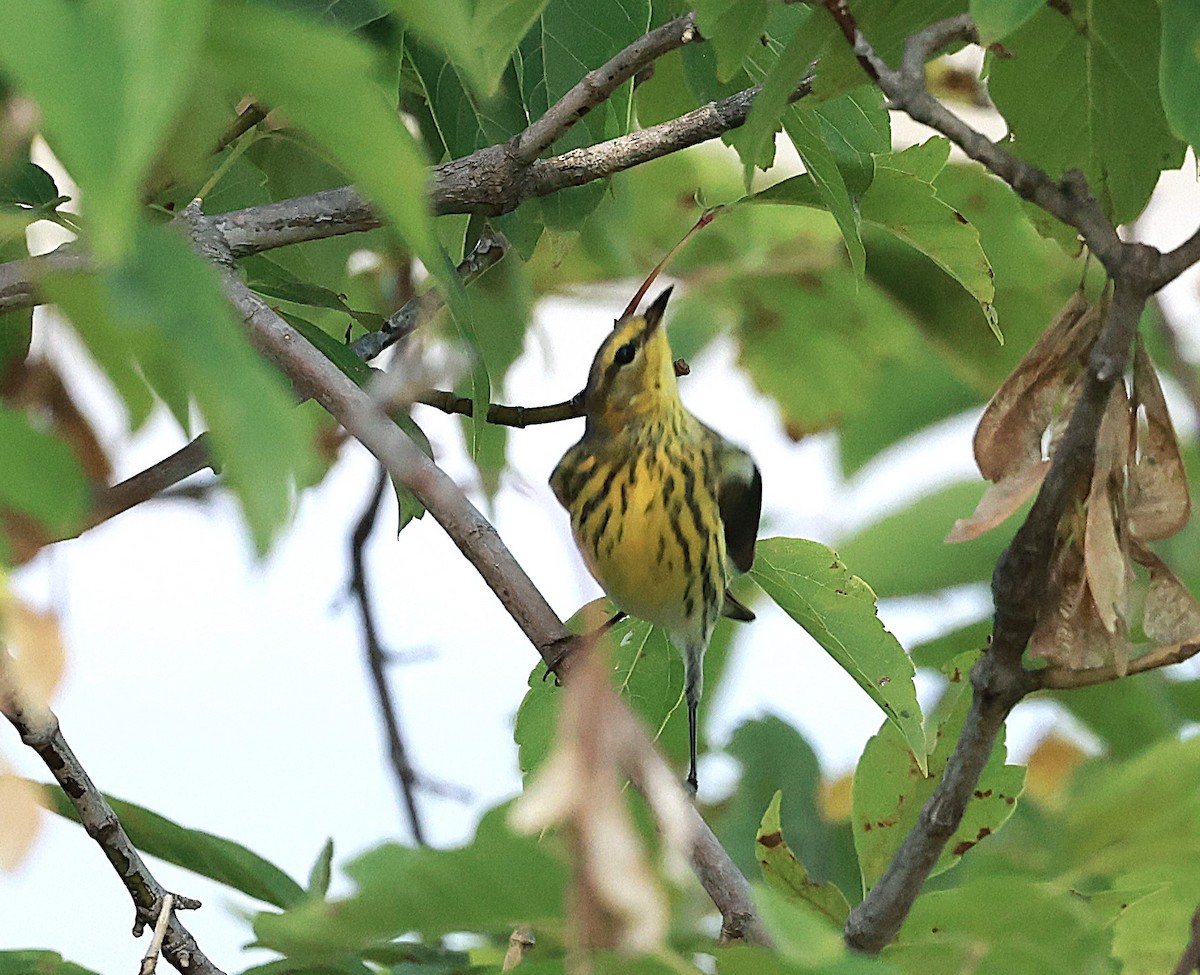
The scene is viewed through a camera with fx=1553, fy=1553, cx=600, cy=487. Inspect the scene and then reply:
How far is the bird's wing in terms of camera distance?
1.50 meters

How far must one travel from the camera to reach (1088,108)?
0.84 m

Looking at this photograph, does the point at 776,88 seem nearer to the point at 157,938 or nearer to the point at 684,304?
the point at 157,938

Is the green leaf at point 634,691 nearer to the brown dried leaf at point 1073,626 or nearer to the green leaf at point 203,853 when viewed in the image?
the green leaf at point 203,853

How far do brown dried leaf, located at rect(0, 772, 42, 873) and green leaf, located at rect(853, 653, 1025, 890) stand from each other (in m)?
0.65

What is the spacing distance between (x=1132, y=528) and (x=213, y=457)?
19.4 inches

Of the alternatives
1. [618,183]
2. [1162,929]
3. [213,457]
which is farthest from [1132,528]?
[618,183]

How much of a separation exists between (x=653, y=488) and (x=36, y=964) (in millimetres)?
954

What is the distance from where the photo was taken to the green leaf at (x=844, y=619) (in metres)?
0.89

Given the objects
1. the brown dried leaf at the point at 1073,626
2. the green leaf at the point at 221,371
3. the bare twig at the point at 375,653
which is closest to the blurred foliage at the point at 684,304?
the green leaf at the point at 221,371

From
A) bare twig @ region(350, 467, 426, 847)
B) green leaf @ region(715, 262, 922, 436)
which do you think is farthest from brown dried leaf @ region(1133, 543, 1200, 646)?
green leaf @ region(715, 262, 922, 436)

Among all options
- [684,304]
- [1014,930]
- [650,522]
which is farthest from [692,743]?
[1014,930]

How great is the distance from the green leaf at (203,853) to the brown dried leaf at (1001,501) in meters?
0.47

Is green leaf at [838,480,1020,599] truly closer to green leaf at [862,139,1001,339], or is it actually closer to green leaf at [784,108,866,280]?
green leaf at [862,139,1001,339]

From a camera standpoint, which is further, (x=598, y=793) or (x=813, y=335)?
(x=813, y=335)
